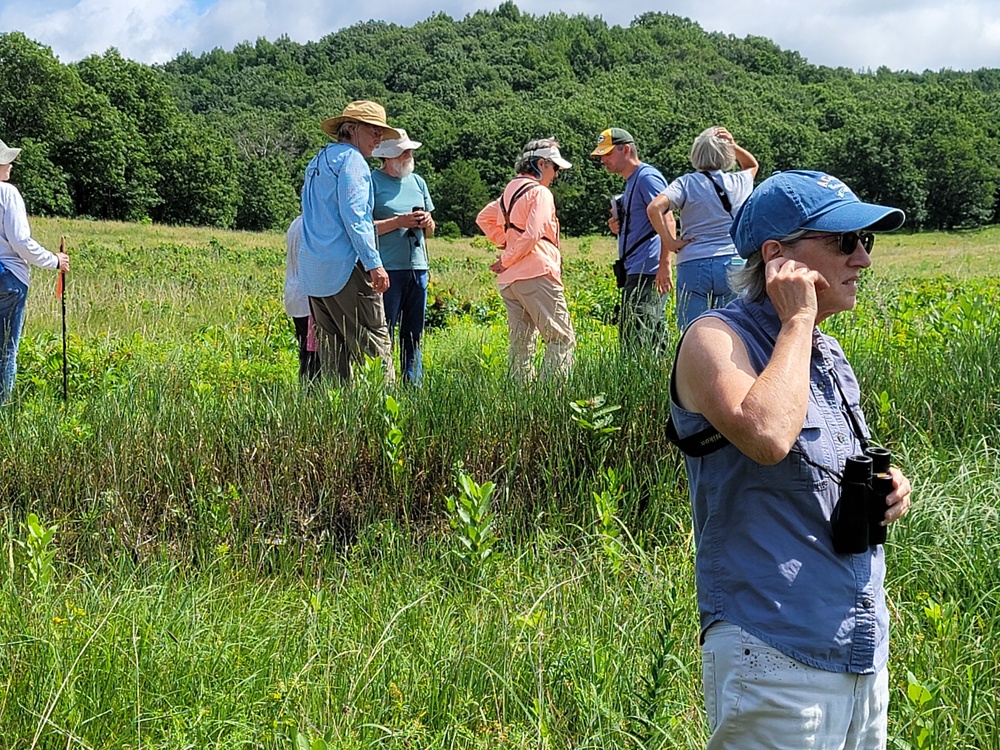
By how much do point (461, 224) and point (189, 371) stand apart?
186ft

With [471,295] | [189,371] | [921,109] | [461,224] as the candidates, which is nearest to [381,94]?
[461,224]

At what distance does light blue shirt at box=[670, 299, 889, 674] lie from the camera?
74.4 inches

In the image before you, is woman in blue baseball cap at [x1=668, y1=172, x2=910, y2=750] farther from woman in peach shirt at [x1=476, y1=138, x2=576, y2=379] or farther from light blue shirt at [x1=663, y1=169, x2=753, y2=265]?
woman in peach shirt at [x1=476, y1=138, x2=576, y2=379]

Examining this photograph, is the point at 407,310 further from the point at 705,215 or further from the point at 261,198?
the point at 261,198

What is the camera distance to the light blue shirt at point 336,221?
5.72 meters

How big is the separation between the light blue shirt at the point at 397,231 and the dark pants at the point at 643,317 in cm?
143

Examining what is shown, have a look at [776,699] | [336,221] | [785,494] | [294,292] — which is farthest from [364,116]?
[776,699]

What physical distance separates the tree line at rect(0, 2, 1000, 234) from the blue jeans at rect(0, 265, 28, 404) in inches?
1732

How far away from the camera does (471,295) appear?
1364cm

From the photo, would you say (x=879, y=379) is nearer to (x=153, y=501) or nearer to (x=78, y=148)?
(x=153, y=501)

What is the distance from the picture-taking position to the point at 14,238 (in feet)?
20.4

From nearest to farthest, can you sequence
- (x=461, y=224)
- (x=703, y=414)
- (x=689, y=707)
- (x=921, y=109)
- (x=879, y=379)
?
(x=703, y=414), (x=689, y=707), (x=879, y=379), (x=461, y=224), (x=921, y=109)

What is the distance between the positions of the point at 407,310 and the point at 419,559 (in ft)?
9.96

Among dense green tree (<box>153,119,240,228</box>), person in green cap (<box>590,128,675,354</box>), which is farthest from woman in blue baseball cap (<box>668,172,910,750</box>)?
dense green tree (<box>153,119,240,228</box>)
